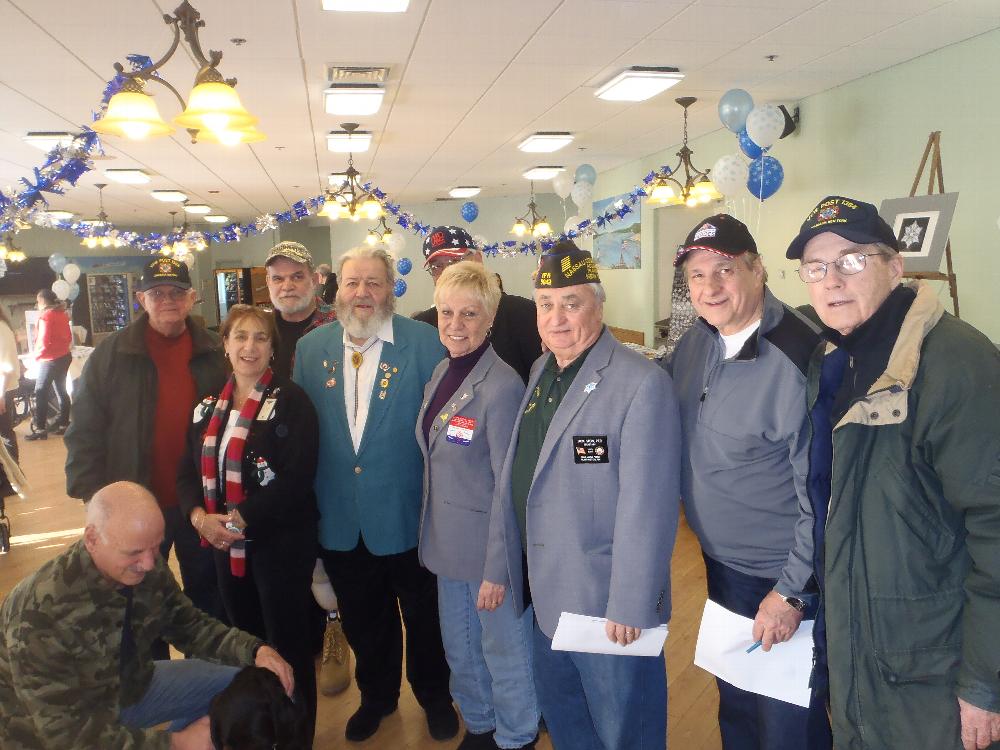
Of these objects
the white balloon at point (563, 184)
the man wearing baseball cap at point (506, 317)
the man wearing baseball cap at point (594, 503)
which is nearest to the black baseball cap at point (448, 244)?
the man wearing baseball cap at point (506, 317)

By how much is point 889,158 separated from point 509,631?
498cm

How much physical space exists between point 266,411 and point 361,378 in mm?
347

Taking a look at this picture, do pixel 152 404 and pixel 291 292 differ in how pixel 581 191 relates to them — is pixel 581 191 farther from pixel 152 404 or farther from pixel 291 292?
pixel 152 404

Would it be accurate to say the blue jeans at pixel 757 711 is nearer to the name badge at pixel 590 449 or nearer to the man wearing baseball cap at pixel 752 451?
the man wearing baseball cap at pixel 752 451

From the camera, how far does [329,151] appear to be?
820 centimetres

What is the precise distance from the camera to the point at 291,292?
9.50 ft

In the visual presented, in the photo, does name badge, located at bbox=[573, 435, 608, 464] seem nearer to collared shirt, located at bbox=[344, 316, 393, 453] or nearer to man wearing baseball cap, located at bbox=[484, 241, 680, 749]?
man wearing baseball cap, located at bbox=[484, 241, 680, 749]

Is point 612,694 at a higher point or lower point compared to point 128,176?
lower

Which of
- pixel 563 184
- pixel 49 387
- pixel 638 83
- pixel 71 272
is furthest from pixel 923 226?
pixel 71 272

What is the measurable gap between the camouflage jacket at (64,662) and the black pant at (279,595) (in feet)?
1.59

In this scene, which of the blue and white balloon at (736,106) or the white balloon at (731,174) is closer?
the blue and white balloon at (736,106)

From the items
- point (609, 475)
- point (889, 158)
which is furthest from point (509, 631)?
point (889, 158)

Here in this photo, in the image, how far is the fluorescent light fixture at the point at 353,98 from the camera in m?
5.24

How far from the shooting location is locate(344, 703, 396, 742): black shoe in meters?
2.51
